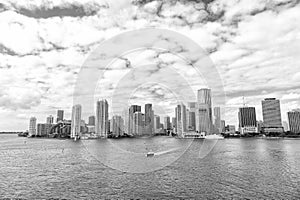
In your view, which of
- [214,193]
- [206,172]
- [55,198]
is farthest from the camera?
[206,172]

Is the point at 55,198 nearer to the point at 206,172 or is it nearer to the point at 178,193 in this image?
the point at 178,193

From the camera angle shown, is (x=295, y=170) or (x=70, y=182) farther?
(x=295, y=170)

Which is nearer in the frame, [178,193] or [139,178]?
[178,193]

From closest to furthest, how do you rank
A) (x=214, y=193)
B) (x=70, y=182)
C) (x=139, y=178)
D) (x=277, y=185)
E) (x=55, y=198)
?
(x=55, y=198), (x=214, y=193), (x=277, y=185), (x=70, y=182), (x=139, y=178)

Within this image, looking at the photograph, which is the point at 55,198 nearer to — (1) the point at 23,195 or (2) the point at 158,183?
(1) the point at 23,195

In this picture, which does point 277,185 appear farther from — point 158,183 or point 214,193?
point 158,183

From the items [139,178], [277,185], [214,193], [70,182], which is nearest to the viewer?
[214,193]

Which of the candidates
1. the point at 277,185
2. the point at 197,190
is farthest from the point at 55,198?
the point at 277,185

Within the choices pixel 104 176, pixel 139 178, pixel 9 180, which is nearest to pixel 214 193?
pixel 139 178

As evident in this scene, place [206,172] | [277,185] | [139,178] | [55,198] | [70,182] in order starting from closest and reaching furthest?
[55,198]
[277,185]
[70,182]
[139,178]
[206,172]
